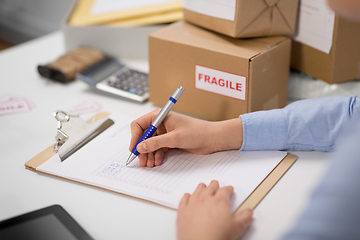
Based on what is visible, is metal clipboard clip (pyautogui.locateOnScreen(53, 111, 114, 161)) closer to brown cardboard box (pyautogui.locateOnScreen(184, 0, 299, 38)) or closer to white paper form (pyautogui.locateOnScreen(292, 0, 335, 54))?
brown cardboard box (pyautogui.locateOnScreen(184, 0, 299, 38))

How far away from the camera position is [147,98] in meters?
0.96

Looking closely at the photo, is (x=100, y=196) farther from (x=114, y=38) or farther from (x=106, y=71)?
(x=114, y=38)

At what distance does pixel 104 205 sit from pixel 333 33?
0.59m

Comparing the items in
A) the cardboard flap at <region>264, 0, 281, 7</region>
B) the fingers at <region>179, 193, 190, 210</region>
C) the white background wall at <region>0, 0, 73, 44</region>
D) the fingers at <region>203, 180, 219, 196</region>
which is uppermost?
the cardboard flap at <region>264, 0, 281, 7</region>

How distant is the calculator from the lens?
969mm

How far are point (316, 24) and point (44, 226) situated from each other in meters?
0.68

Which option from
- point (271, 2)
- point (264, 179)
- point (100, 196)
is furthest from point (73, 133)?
point (271, 2)

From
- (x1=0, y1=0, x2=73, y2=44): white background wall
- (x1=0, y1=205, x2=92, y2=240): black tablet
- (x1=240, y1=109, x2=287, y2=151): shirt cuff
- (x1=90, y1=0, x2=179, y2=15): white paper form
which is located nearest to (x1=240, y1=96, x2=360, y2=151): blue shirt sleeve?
(x1=240, y1=109, x2=287, y2=151): shirt cuff

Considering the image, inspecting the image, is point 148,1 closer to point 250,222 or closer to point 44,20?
point 250,222

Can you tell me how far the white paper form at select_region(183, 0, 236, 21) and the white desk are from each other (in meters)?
0.26

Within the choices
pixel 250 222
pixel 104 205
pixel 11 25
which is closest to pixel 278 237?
pixel 250 222

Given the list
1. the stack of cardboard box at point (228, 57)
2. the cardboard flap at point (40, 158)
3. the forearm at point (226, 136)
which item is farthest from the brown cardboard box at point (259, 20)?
the cardboard flap at point (40, 158)

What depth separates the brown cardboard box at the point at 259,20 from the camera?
2.64 feet

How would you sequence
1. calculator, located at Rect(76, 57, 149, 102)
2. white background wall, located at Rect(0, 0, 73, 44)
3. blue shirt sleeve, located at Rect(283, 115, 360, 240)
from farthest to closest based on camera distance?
white background wall, located at Rect(0, 0, 73, 44), calculator, located at Rect(76, 57, 149, 102), blue shirt sleeve, located at Rect(283, 115, 360, 240)
